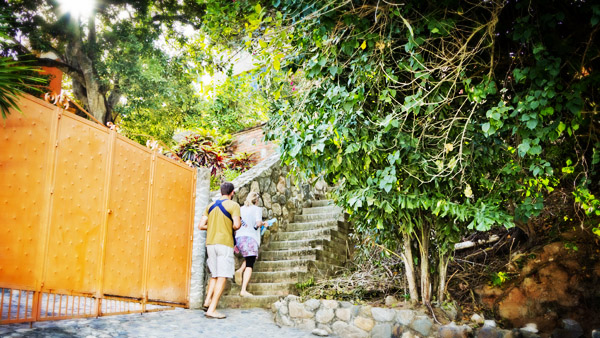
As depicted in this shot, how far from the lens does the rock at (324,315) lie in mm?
5699

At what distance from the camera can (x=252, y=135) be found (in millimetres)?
12820

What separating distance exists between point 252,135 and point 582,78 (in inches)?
386

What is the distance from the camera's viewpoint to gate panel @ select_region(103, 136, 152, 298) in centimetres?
533

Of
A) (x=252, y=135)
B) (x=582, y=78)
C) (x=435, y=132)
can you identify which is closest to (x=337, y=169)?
(x=435, y=132)

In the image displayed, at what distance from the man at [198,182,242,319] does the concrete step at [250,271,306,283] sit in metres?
1.09

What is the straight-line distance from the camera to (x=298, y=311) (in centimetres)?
589

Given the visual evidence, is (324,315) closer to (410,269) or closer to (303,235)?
(410,269)

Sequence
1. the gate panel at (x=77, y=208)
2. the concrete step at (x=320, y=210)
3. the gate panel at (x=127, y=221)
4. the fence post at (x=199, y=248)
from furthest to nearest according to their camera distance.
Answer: the concrete step at (x=320, y=210), the fence post at (x=199, y=248), the gate panel at (x=127, y=221), the gate panel at (x=77, y=208)

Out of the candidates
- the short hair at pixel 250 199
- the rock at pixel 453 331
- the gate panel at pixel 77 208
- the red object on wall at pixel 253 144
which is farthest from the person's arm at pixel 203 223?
the red object on wall at pixel 253 144

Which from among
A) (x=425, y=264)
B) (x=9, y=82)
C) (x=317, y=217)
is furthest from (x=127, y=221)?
(x=317, y=217)

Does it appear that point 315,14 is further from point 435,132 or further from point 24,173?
point 24,173

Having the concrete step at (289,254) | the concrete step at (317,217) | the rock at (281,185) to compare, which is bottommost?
the concrete step at (289,254)

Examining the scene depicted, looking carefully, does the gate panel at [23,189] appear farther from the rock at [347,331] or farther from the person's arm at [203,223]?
the rock at [347,331]

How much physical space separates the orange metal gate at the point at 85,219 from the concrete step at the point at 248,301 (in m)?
0.60
